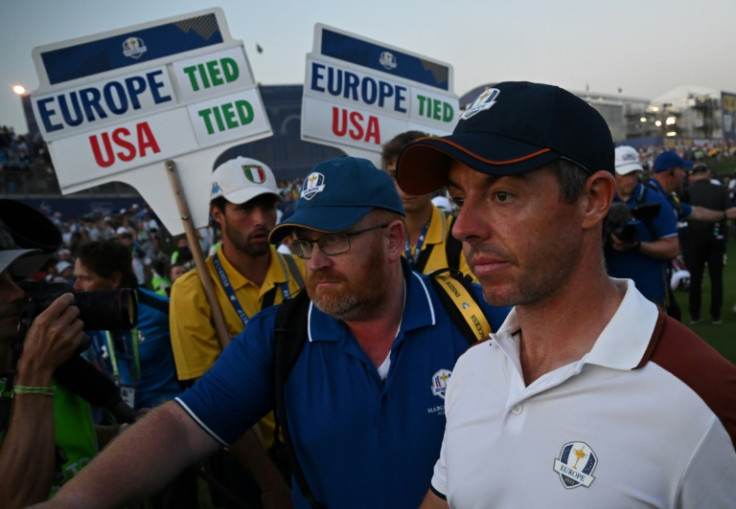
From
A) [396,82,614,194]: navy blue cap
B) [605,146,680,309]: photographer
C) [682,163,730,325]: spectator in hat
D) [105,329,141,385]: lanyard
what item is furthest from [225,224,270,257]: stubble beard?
[682,163,730,325]: spectator in hat

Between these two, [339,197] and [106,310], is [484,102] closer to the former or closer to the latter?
[339,197]

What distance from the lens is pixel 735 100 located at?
52000 mm

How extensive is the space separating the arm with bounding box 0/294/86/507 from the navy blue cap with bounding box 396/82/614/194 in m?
1.27

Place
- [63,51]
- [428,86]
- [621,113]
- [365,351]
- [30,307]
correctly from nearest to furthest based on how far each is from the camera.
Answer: [30,307]
[365,351]
[63,51]
[428,86]
[621,113]

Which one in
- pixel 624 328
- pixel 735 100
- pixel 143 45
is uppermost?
pixel 143 45

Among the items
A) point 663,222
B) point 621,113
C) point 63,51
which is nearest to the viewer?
point 63,51

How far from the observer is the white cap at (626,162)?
4.83 m

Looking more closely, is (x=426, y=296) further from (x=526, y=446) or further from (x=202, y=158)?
(x=202, y=158)

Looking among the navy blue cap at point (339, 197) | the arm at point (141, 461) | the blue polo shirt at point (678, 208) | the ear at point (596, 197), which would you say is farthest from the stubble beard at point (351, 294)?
the blue polo shirt at point (678, 208)

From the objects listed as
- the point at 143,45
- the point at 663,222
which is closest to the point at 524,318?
the point at 143,45

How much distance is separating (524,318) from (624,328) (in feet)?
0.89

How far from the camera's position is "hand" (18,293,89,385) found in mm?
1756

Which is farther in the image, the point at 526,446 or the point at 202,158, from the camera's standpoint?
the point at 202,158

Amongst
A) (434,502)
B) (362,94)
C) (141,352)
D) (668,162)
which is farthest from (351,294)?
(668,162)
